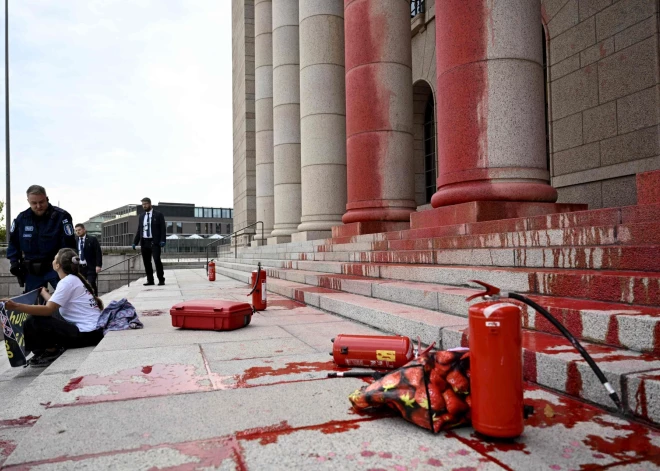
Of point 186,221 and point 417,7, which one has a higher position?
point 417,7

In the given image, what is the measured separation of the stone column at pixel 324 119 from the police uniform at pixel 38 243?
8.18 m

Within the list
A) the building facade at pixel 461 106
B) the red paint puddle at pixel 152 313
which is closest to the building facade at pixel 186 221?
the building facade at pixel 461 106

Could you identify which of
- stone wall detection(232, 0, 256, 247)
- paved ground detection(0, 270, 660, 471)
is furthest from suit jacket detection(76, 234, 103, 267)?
stone wall detection(232, 0, 256, 247)

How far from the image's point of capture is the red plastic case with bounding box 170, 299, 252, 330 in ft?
18.8

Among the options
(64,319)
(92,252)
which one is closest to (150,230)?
(92,252)

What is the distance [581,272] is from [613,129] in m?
6.47

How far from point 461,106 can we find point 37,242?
228 inches

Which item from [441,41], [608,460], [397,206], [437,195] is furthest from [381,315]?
[397,206]

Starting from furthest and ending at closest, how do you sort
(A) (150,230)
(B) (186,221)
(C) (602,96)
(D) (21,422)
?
(B) (186,221) < (A) (150,230) < (C) (602,96) < (D) (21,422)

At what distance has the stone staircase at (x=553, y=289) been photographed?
296 cm

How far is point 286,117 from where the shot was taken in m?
18.4

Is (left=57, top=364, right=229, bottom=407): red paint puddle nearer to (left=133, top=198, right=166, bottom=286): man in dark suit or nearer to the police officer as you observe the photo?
the police officer

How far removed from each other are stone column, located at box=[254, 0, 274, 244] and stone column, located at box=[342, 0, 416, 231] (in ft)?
41.0

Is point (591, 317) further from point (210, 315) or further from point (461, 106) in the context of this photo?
point (461, 106)
